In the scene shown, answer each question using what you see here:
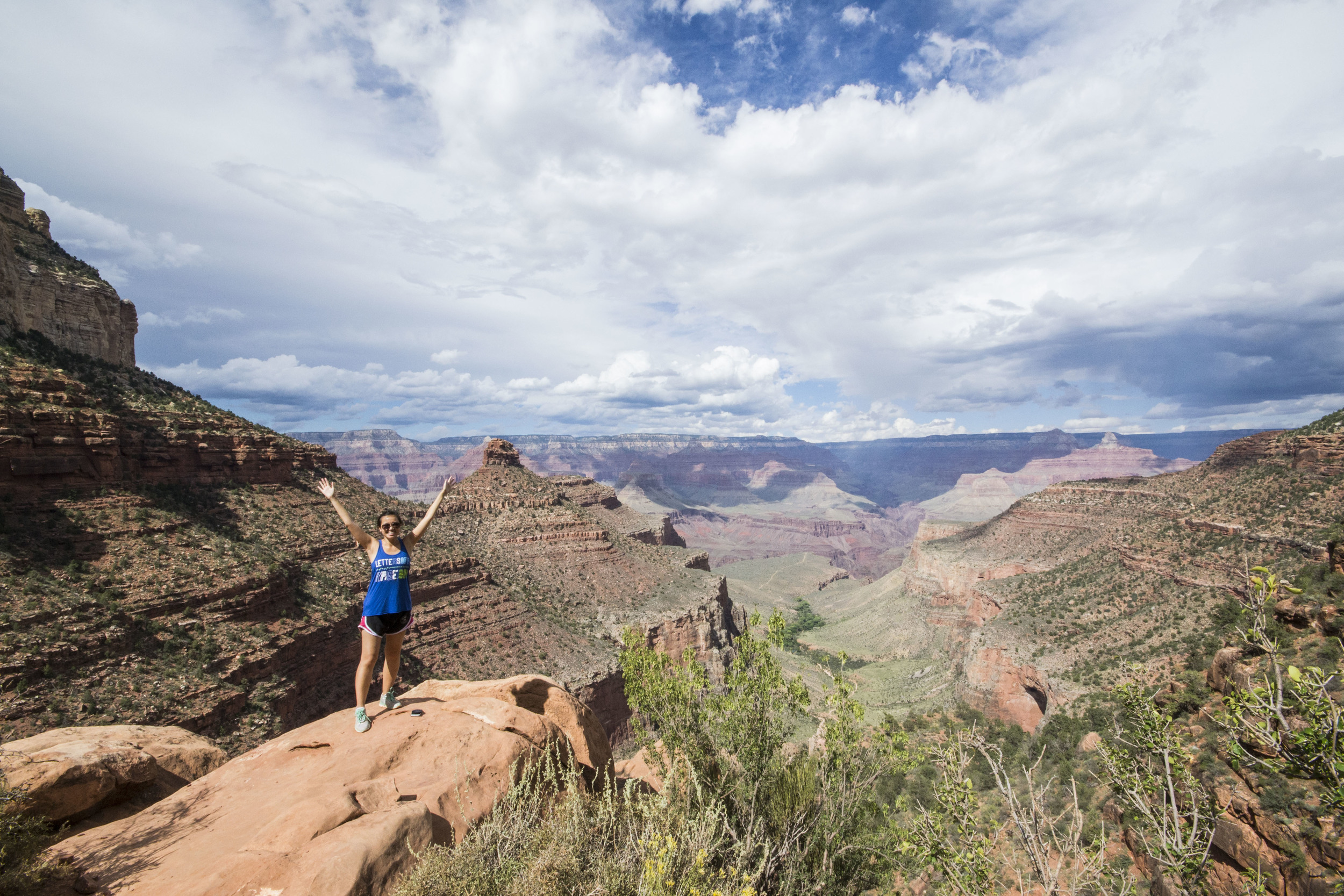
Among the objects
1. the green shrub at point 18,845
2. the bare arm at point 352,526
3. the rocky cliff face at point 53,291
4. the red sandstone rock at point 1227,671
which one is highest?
the rocky cliff face at point 53,291

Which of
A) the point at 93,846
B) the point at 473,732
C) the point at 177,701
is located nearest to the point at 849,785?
the point at 473,732

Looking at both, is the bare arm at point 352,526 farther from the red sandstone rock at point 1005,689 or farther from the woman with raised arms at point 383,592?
the red sandstone rock at point 1005,689

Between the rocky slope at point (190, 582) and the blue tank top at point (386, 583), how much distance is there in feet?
55.3

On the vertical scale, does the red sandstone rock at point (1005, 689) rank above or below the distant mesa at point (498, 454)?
below

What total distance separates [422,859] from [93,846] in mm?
4764

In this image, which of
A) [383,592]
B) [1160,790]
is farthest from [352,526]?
[1160,790]

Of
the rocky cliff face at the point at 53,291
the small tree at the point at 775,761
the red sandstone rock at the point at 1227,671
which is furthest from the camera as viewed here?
the rocky cliff face at the point at 53,291

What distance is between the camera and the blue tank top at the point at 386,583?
9.59 meters

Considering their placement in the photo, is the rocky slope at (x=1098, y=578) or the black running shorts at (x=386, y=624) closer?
the black running shorts at (x=386, y=624)

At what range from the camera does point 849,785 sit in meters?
11.3

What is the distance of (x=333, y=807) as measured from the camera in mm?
6934

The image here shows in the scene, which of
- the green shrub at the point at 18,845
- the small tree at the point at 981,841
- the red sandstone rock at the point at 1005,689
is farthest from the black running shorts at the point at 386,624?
the red sandstone rock at the point at 1005,689

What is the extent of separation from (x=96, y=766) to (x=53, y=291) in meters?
47.6

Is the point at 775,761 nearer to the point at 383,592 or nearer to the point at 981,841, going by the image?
the point at 981,841
